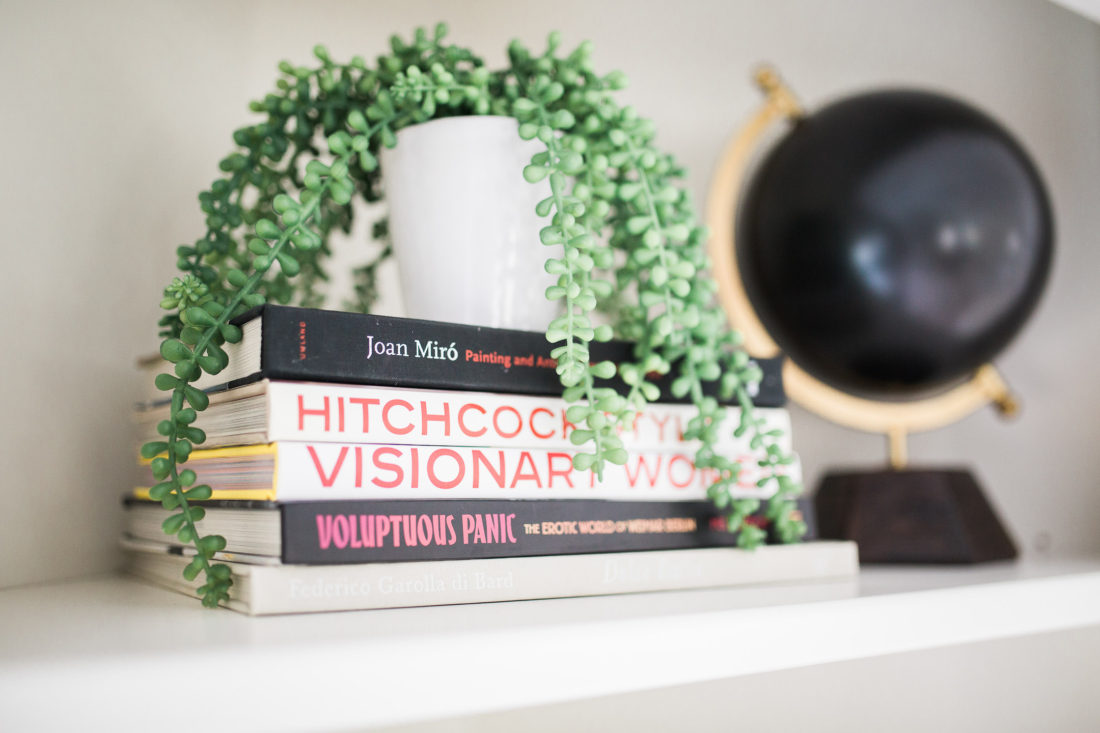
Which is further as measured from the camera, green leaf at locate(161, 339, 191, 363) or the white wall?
the white wall

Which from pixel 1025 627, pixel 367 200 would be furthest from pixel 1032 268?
pixel 367 200

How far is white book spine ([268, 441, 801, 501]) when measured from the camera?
0.51 meters

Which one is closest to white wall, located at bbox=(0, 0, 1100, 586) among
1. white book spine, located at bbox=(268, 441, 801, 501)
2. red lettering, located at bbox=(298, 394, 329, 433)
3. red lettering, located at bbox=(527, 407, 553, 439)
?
white book spine, located at bbox=(268, 441, 801, 501)

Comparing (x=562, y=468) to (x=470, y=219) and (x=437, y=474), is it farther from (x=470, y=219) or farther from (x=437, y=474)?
(x=470, y=219)

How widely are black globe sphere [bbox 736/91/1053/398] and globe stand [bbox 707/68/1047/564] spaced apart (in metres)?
0.09

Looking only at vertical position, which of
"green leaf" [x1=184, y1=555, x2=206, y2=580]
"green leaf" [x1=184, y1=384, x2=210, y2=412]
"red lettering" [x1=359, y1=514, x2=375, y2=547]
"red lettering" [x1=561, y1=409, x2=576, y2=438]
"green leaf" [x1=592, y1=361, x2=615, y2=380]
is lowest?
"green leaf" [x1=184, y1=555, x2=206, y2=580]

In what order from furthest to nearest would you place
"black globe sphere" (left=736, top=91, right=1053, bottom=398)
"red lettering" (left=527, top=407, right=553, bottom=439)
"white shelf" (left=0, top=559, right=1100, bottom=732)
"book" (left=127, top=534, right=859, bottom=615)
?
1. "black globe sphere" (left=736, top=91, right=1053, bottom=398)
2. "red lettering" (left=527, top=407, right=553, bottom=439)
3. "book" (left=127, top=534, right=859, bottom=615)
4. "white shelf" (left=0, top=559, right=1100, bottom=732)

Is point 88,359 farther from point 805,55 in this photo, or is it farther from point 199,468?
point 805,55

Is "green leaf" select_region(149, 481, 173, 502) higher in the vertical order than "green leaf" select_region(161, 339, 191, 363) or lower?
lower

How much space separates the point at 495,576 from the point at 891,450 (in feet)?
2.28

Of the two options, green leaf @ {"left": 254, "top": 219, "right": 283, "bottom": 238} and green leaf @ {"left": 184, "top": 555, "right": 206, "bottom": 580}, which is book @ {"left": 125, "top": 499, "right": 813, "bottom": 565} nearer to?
green leaf @ {"left": 184, "top": 555, "right": 206, "bottom": 580}

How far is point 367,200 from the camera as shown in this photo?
78cm

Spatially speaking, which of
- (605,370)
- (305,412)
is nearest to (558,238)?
(605,370)

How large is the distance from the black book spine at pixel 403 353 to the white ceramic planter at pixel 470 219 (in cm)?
8
